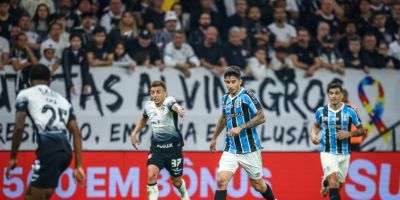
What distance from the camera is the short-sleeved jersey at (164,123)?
1367 cm

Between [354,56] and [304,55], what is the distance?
3.43 feet

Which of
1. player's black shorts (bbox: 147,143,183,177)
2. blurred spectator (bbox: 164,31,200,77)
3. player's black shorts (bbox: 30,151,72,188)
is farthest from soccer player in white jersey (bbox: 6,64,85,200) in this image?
blurred spectator (bbox: 164,31,200,77)

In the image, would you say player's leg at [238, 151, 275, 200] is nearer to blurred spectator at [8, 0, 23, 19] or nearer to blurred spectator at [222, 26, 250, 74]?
blurred spectator at [222, 26, 250, 74]

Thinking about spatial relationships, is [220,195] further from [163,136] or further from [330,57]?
[330,57]

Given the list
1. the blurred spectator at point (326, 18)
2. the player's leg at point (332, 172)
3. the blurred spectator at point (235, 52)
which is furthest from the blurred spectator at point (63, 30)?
the player's leg at point (332, 172)

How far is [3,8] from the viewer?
58.0 ft

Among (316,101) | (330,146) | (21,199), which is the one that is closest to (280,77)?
(316,101)

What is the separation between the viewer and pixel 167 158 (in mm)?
13711

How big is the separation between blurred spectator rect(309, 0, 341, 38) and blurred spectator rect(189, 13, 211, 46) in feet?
8.06

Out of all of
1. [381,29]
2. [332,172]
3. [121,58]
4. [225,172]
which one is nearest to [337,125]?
[332,172]

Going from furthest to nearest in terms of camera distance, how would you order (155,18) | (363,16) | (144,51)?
(363,16) < (155,18) < (144,51)

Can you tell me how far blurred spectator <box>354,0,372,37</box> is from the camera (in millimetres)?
20047

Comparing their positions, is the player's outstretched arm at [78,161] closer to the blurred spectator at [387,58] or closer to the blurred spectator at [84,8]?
the blurred spectator at [84,8]

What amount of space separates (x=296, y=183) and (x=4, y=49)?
568 cm
